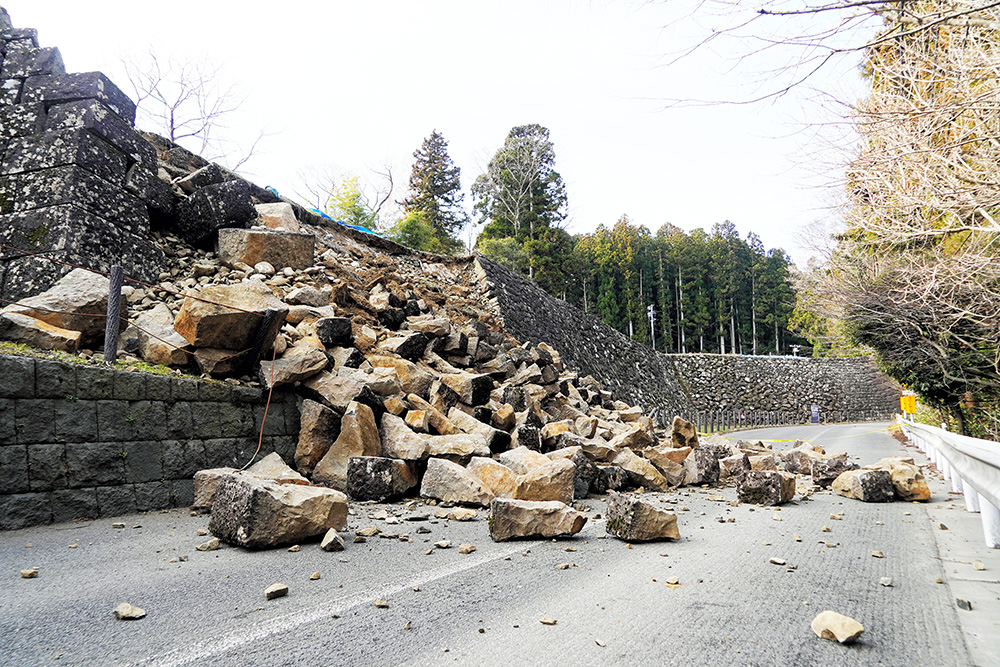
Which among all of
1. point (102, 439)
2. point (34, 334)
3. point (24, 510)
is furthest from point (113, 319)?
point (24, 510)

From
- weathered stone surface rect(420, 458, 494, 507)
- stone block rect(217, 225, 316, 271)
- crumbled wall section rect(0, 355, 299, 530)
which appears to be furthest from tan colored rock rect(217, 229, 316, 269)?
weathered stone surface rect(420, 458, 494, 507)

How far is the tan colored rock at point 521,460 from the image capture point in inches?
225

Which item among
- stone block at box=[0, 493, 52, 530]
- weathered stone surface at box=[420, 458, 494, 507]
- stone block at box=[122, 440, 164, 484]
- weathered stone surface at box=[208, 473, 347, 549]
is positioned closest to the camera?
weathered stone surface at box=[208, 473, 347, 549]

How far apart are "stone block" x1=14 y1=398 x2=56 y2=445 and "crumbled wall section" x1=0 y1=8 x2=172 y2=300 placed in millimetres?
3660

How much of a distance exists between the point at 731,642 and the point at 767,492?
405cm

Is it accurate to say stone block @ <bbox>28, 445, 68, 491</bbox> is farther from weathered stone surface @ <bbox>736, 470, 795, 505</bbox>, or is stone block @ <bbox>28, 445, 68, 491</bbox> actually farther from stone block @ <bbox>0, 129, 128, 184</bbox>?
weathered stone surface @ <bbox>736, 470, 795, 505</bbox>

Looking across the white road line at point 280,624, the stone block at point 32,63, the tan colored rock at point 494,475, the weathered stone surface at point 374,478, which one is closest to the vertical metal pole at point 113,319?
the weathered stone surface at point 374,478

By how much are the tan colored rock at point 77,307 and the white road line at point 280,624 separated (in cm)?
435

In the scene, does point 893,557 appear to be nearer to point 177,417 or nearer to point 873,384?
point 177,417

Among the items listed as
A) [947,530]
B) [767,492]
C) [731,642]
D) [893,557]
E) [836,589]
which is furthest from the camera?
[767,492]

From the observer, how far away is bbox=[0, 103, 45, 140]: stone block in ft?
25.3

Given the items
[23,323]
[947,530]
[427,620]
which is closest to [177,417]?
[23,323]

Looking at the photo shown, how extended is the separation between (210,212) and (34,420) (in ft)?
20.2

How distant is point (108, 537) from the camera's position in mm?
3850
